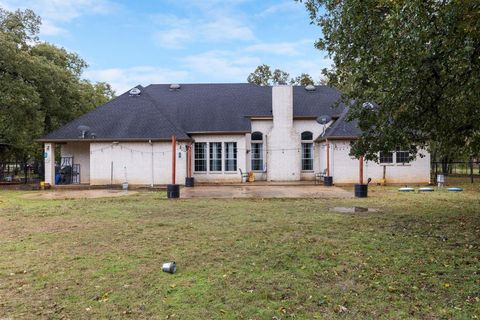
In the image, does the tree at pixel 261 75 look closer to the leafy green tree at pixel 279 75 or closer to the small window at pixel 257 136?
the leafy green tree at pixel 279 75

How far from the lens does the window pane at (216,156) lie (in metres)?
24.3

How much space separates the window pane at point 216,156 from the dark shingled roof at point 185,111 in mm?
1025

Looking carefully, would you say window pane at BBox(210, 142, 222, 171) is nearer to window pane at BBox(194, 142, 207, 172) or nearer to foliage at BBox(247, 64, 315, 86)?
window pane at BBox(194, 142, 207, 172)

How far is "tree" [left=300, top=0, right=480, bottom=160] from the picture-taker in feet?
19.3

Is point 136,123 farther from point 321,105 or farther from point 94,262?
point 94,262

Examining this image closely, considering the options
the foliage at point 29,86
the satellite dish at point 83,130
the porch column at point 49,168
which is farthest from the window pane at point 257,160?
the foliage at point 29,86

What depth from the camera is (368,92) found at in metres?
8.85

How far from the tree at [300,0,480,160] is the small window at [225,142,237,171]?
12.7 metres

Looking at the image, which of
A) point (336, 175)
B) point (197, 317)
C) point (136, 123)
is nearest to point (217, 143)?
point (136, 123)

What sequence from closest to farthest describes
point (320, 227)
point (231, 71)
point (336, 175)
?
1. point (320, 227)
2. point (336, 175)
3. point (231, 71)

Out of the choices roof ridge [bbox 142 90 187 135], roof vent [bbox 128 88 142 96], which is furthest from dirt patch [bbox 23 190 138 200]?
roof vent [bbox 128 88 142 96]

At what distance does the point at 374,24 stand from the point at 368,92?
143 centimetres

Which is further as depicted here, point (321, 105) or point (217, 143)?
point (321, 105)

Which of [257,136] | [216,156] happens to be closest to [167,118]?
[216,156]
